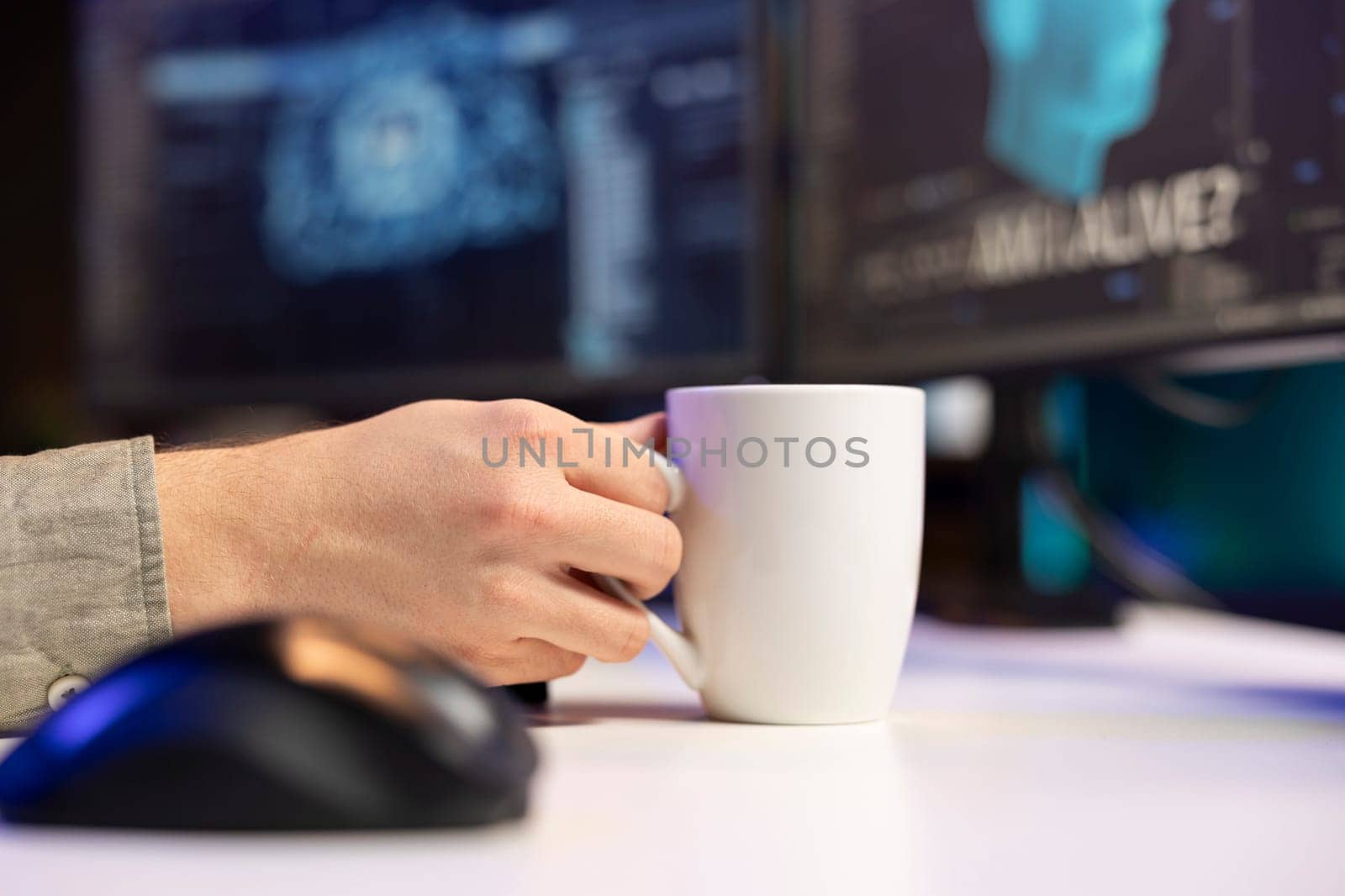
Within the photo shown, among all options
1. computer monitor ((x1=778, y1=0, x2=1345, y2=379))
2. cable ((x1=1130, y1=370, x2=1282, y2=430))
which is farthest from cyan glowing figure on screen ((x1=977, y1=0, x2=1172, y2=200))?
cable ((x1=1130, y1=370, x2=1282, y2=430))

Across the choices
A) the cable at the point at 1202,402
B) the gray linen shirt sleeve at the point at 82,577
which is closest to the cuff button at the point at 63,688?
the gray linen shirt sleeve at the point at 82,577

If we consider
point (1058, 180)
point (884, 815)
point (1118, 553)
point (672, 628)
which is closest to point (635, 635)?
point (672, 628)

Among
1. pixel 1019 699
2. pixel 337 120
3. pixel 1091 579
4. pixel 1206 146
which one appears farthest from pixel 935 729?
pixel 337 120

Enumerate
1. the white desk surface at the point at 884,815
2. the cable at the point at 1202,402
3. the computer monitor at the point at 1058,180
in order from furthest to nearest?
the cable at the point at 1202,402 < the computer monitor at the point at 1058,180 < the white desk surface at the point at 884,815

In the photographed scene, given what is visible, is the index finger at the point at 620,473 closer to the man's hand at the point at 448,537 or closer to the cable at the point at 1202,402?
the man's hand at the point at 448,537

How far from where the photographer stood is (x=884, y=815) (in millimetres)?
353

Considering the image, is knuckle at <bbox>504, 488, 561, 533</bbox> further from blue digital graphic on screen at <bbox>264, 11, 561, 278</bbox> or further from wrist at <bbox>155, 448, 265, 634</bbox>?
blue digital graphic on screen at <bbox>264, 11, 561, 278</bbox>

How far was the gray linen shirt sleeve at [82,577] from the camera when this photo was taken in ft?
1.63

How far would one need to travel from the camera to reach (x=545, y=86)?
3.61 ft

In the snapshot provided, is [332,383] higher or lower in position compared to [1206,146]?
lower

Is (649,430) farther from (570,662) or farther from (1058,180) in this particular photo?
(1058,180)

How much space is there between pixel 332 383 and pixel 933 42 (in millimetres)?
601

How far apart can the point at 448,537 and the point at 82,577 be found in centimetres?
15

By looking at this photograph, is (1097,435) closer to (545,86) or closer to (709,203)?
(709,203)
